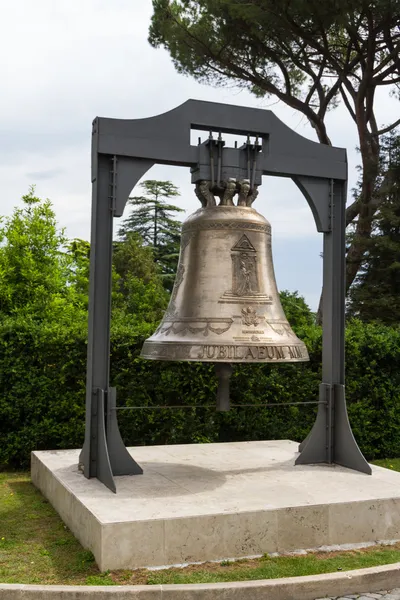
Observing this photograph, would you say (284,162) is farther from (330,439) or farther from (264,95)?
(264,95)

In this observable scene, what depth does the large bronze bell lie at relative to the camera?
5195 millimetres

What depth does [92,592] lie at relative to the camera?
411 cm

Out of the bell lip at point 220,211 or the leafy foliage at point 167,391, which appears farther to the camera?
the leafy foliage at point 167,391

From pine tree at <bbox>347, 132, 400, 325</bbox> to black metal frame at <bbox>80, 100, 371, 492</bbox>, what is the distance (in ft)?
39.1

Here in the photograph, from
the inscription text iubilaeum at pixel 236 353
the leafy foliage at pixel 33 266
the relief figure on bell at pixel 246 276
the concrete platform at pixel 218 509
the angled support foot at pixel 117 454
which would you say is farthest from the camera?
the leafy foliage at pixel 33 266

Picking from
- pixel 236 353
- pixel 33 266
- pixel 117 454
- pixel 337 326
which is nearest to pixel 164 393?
pixel 117 454

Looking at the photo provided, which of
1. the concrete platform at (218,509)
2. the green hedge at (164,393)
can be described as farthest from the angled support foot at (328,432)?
the green hedge at (164,393)

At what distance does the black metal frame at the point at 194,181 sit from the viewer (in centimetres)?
577

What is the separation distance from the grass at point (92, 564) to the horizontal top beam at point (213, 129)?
3082mm

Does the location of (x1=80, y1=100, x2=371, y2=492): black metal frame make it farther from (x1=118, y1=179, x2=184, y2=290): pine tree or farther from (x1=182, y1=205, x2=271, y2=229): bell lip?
(x1=118, y1=179, x2=184, y2=290): pine tree

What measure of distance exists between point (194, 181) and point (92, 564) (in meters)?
3.16

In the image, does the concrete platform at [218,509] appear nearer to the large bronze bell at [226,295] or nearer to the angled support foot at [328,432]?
the angled support foot at [328,432]

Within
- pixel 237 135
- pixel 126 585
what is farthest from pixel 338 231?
pixel 126 585

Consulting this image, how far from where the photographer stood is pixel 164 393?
8617mm
